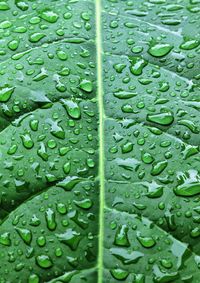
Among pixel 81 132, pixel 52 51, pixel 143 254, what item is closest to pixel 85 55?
pixel 52 51

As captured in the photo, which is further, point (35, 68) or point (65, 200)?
point (35, 68)

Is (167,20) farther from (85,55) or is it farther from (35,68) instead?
(35,68)

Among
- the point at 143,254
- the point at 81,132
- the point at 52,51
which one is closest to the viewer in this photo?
the point at 143,254

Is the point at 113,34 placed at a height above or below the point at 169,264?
above

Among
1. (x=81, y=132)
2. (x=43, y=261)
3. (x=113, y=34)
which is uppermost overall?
(x=113, y=34)

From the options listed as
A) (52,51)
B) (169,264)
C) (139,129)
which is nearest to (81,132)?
(139,129)

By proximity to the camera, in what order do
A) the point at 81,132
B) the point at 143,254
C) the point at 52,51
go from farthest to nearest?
1. the point at 52,51
2. the point at 81,132
3. the point at 143,254
